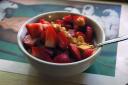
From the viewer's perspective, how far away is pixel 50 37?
439mm

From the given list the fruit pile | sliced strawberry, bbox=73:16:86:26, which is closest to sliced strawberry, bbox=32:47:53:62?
the fruit pile

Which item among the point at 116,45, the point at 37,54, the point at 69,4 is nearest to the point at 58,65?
the point at 37,54

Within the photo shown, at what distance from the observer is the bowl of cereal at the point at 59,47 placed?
425 millimetres

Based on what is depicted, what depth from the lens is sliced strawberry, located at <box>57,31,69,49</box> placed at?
440 millimetres

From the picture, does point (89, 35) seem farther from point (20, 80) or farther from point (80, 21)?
point (20, 80)

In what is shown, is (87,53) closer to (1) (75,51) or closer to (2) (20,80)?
(1) (75,51)

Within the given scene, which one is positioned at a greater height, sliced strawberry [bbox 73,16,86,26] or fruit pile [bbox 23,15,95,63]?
sliced strawberry [bbox 73,16,86,26]

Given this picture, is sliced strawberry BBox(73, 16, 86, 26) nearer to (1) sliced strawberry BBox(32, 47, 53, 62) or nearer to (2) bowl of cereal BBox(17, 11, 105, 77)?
(2) bowl of cereal BBox(17, 11, 105, 77)

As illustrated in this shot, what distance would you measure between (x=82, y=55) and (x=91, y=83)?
58mm

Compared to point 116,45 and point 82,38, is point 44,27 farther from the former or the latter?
point 116,45

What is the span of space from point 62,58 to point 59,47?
0.09 feet

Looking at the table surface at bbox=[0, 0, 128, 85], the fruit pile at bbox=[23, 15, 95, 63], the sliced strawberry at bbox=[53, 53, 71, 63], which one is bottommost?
the table surface at bbox=[0, 0, 128, 85]

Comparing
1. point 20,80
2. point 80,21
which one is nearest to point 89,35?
point 80,21

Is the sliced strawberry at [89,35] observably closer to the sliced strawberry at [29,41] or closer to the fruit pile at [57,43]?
the fruit pile at [57,43]
